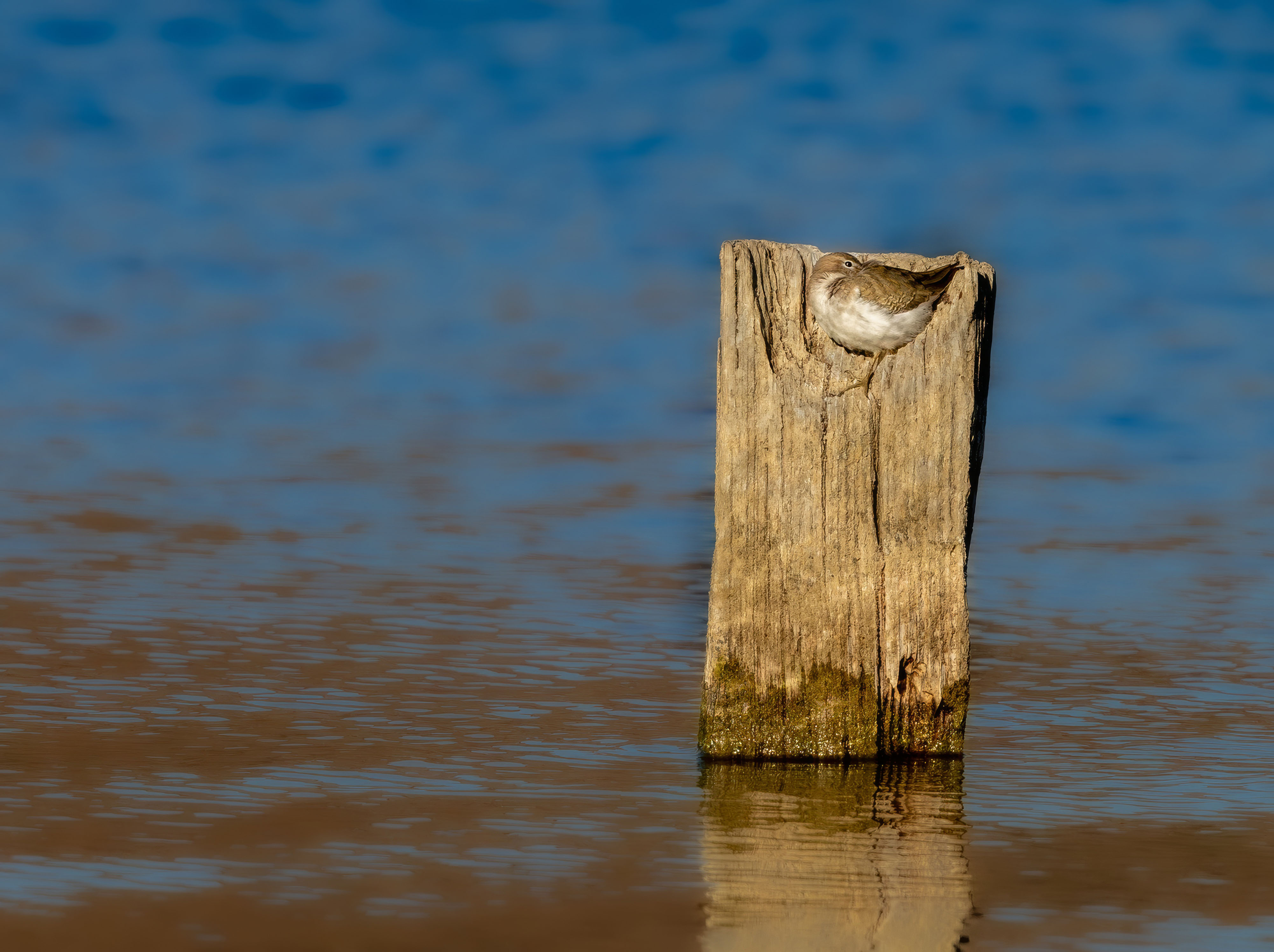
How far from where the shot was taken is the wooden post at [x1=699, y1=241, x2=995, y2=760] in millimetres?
4750

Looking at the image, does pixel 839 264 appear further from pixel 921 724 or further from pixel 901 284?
pixel 921 724

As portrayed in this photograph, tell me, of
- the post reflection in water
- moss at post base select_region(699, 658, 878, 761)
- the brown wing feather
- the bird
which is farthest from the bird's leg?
the post reflection in water

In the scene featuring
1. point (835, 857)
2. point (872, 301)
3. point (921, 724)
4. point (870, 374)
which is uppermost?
point (872, 301)

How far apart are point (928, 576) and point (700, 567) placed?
138 inches

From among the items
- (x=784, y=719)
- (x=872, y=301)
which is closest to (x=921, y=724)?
(x=784, y=719)

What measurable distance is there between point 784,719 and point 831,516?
0.64 m

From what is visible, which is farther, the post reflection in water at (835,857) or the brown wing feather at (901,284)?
the brown wing feather at (901,284)

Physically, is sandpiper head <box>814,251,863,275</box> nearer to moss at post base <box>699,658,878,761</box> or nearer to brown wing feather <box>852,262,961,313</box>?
brown wing feather <box>852,262,961,313</box>

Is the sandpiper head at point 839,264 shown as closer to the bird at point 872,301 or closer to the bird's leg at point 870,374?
the bird at point 872,301

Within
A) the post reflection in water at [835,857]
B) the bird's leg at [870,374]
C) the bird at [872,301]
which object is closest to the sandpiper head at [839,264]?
the bird at [872,301]

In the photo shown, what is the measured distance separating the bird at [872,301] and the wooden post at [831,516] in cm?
3

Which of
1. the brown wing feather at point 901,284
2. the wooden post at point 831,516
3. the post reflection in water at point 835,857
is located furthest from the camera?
the wooden post at point 831,516

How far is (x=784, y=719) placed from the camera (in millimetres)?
4820

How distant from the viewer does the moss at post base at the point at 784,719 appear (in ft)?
15.8
